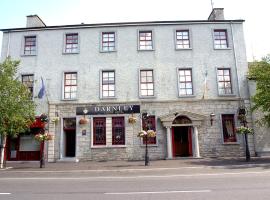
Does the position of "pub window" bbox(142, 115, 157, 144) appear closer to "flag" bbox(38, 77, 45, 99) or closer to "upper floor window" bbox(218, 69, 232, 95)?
"upper floor window" bbox(218, 69, 232, 95)

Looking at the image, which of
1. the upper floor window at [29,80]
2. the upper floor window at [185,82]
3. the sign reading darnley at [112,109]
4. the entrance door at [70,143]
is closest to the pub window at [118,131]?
the sign reading darnley at [112,109]

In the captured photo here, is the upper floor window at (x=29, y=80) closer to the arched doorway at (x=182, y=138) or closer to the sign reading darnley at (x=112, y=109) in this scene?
the sign reading darnley at (x=112, y=109)

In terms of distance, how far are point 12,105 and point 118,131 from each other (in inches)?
308

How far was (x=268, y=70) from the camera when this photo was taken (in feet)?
63.0

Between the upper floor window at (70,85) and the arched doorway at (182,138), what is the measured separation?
26.8ft

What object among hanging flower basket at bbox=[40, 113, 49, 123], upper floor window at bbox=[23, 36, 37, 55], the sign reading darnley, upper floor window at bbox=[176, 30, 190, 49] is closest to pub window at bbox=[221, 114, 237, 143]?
upper floor window at bbox=[176, 30, 190, 49]

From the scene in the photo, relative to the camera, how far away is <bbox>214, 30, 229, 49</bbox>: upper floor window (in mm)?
23594

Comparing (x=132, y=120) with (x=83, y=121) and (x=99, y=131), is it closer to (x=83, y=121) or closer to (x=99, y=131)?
(x=99, y=131)

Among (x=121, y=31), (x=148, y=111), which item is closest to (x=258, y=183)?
(x=148, y=111)

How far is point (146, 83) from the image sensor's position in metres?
22.8

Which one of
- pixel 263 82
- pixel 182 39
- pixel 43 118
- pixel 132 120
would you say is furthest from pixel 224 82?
pixel 43 118

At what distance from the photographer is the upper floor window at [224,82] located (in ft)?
74.6

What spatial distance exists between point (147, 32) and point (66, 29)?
6667mm

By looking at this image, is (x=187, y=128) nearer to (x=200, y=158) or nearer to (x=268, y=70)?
(x=200, y=158)
